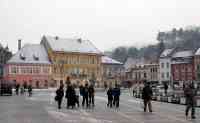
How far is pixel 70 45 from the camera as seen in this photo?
4082 inches

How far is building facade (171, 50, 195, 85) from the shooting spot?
102 m

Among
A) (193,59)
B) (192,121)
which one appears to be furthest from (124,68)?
(192,121)

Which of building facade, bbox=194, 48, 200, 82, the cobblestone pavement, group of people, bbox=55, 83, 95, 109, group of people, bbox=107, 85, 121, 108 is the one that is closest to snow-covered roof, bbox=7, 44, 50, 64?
building facade, bbox=194, 48, 200, 82

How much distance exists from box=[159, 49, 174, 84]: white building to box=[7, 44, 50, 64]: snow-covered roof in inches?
1354

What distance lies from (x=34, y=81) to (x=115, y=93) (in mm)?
69246

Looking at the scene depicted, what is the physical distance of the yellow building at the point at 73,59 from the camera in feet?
327

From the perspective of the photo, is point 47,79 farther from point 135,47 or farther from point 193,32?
point 135,47

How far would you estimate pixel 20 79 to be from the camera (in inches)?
3666

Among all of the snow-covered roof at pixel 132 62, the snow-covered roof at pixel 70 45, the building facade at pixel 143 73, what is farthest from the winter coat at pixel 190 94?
the snow-covered roof at pixel 132 62

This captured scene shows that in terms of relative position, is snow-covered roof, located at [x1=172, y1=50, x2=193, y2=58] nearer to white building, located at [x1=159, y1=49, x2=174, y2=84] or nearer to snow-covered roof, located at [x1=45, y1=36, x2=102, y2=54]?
white building, located at [x1=159, y1=49, x2=174, y2=84]

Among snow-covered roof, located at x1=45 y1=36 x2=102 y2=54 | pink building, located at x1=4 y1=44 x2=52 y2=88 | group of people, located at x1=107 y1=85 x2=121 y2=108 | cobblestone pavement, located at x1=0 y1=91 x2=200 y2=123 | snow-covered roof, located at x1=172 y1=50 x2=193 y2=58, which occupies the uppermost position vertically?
snow-covered roof, located at x1=45 y1=36 x2=102 y2=54

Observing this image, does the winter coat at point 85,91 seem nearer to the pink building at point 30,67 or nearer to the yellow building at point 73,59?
the pink building at point 30,67

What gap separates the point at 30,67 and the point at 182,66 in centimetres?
4078

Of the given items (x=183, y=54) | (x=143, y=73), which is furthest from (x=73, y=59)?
(x=143, y=73)
